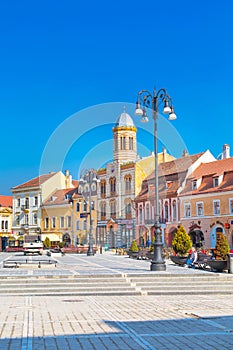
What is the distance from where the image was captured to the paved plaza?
8062mm

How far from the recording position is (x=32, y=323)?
990 cm

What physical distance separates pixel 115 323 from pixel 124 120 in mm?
59188

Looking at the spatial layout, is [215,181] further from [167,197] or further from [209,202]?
[167,197]

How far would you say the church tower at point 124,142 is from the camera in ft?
214

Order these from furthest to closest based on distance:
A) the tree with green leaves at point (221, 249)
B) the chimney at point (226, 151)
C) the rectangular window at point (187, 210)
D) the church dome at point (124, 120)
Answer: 1. the church dome at point (124, 120)
2. the chimney at point (226, 151)
3. the rectangular window at point (187, 210)
4. the tree with green leaves at point (221, 249)

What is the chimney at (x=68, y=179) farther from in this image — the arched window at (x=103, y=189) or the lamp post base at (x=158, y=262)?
the lamp post base at (x=158, y=262)

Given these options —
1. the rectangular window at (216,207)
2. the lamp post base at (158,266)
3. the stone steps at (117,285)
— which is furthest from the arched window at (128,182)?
the stone steps at (117,285)

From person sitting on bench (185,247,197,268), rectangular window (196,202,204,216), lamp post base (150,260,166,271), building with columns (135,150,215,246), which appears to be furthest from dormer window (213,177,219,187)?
lamp post base (150,260,166,271)

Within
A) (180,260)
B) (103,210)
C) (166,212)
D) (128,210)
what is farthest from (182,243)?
(103,210)

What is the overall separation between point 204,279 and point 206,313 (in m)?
5.59

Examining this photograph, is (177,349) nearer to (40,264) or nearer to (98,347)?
(98,347)

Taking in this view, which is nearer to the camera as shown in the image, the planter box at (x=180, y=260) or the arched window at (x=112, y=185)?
the planter box at (x=180, y=260)

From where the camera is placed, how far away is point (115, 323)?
10.1 meters

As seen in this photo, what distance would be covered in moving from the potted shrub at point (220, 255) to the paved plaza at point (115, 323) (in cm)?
488
